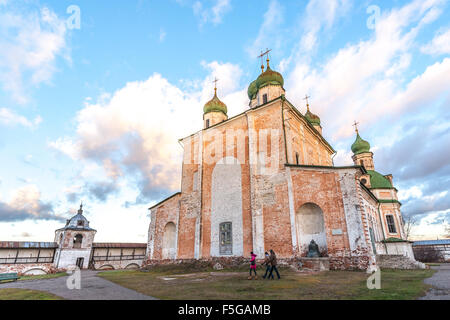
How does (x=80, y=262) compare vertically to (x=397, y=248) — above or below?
below

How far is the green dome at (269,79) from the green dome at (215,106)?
4.63 metres

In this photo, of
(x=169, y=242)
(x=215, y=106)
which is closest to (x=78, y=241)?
(x=169, y=242)

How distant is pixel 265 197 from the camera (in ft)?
54.6

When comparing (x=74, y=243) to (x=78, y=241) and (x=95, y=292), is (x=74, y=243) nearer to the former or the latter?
(x=78, y=241)

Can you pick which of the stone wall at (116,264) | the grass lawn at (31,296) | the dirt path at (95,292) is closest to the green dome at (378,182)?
the dirt path at (95,292)

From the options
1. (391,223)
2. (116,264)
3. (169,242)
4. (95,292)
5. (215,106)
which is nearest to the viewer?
(95,292)

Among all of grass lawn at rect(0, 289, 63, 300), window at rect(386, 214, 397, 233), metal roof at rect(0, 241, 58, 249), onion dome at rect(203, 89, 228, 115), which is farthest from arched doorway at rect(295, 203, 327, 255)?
metal roof at rect(0, 241, 58, 249)

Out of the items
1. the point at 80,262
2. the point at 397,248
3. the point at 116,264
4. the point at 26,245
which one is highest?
the point at 26,245

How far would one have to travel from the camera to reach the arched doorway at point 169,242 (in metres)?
21.6

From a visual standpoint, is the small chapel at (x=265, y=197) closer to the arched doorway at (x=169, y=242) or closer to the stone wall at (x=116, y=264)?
the arched doorway at (x=169, y=242)

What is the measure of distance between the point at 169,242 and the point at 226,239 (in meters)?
6.78
